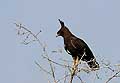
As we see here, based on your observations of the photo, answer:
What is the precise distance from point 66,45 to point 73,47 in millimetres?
178

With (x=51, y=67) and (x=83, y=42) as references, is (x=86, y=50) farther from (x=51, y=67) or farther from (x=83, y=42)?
(x=51, y=67)

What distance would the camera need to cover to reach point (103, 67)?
604 centimetres

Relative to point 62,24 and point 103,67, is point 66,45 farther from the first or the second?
point 103,67

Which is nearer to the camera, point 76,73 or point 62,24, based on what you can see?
point 76,73

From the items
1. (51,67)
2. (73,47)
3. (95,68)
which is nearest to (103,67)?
(95,68)

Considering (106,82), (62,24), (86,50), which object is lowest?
(106,82)

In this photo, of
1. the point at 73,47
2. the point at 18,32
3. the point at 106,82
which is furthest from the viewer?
the point at 73,47

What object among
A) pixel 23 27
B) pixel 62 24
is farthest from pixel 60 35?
pixel 23 27

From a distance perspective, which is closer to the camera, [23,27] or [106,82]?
[106,82]

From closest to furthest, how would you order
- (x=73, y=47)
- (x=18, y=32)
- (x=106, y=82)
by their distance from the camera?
(x=106, y=82) → (x=18, y=32) → (x=73, y=47)

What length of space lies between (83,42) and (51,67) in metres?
2.97

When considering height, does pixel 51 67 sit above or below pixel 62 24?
below

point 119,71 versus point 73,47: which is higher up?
point 73,47

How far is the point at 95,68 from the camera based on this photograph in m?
5.98
